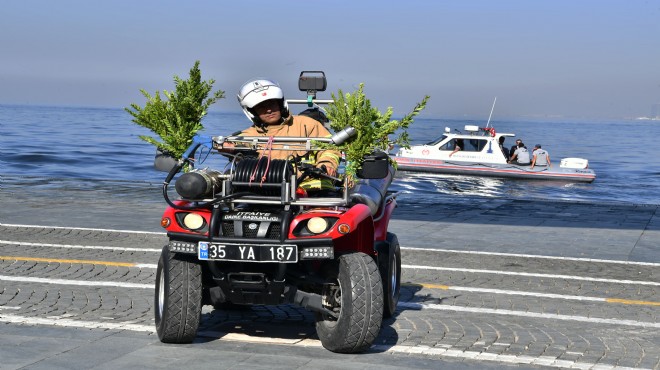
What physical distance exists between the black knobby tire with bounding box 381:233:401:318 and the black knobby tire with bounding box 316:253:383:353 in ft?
4.67

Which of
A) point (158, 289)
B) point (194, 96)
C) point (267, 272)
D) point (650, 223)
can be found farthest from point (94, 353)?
point (650, 223)

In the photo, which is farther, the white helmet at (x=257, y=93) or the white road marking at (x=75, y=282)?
the white road marking at (x=75, y=282)

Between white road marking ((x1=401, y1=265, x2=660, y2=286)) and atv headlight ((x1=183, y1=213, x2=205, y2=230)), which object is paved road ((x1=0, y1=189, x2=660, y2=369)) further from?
atv headlight ((x1=183, y1=213, x2=205, y2=230))

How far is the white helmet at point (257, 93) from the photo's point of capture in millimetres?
8281

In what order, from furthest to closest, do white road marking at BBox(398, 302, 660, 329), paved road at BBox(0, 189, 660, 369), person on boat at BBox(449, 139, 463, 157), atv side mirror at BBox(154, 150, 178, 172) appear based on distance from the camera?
1. person on boat at BBox(449, 139, 463, 157)
2. white road marking at BBox(398, 302, 660, 329)
3. atv side mirror at BBox(154, 150, 178, 172)
4. paved road at BBox(0, 189, 660, 369)

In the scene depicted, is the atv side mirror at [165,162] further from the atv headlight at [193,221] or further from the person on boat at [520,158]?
the person on boat at [520,158]

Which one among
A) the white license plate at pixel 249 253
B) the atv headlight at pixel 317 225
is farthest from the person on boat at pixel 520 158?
the white license plate at pixel 249 253

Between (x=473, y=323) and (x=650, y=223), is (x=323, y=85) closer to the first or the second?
(x=473, y=323)

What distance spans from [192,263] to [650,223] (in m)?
13.0

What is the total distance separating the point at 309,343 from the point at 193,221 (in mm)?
1341

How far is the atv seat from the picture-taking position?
8.17m

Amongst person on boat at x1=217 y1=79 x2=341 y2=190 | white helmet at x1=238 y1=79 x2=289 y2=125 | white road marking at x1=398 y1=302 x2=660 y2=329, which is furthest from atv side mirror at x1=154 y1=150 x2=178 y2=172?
white road marking at x1=398 y1=302 x2=660 y2=329

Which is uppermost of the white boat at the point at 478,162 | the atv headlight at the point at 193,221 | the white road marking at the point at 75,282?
the atv headlight at the point at 193,221

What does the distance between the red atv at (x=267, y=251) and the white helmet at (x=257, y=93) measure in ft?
2.27
